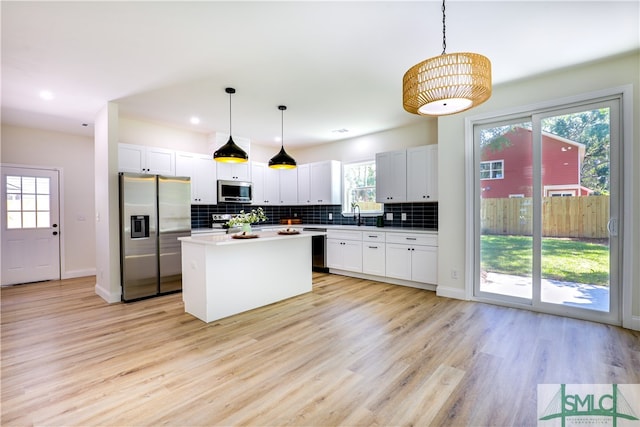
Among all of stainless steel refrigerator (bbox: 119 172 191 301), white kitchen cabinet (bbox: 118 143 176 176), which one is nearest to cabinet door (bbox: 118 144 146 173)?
A: white kitchen cabinet (bbox: 118 143 176 176)

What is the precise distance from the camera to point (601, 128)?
310 centimetres

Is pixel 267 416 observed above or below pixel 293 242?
below

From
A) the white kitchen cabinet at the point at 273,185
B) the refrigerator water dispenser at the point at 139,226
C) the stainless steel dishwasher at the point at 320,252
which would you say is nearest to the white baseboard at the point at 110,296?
the refrigerator water dispenser at the point at 139,226

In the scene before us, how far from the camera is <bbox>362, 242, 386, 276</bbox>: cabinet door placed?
4825 millimetres

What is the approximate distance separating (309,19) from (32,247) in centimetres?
597

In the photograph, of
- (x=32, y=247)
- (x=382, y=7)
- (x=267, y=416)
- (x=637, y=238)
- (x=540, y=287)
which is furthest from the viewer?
(x=32, y=247)

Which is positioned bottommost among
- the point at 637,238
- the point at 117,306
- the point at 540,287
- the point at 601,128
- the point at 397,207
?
the point at 117,306

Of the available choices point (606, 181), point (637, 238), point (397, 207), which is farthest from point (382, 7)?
point (397, 207)

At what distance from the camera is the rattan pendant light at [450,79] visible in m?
1.76

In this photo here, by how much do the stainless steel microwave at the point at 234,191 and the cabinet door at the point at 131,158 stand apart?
1.33 metres

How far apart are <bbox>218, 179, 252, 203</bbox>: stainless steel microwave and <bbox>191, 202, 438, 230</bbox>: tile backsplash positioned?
330mm

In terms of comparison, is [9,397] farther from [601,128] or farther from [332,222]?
[601,128]

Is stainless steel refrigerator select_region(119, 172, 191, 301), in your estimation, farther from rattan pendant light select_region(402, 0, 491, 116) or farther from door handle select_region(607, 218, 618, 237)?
door handle select_region(607, 218, 618, 237)

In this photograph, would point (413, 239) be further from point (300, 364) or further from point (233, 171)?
point (233, 171)
